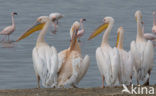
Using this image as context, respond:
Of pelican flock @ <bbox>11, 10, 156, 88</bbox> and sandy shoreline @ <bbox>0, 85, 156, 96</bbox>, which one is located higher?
pelican flock @ <bbox>11, 10, 156, 88</bbox>

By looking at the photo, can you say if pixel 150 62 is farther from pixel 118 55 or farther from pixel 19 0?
pixel 19 0

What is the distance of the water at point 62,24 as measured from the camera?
1276 cm

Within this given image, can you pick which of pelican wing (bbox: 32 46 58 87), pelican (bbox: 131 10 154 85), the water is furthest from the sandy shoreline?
the water

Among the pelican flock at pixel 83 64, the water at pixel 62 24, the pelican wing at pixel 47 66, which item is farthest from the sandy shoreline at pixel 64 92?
the water at pixel 62 24

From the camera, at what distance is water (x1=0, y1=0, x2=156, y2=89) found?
41.9 feet

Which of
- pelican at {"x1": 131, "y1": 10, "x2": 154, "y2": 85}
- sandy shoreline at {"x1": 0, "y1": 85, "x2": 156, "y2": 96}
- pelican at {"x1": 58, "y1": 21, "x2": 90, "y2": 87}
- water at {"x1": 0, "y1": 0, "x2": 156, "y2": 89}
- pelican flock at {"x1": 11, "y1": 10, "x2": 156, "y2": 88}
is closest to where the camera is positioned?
sandy shoreline at {"x1": 0, "y1": 85, "x2": 156, "y2": 96}

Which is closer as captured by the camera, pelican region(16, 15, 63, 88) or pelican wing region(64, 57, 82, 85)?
pelican region(16, 15, 63, 88)

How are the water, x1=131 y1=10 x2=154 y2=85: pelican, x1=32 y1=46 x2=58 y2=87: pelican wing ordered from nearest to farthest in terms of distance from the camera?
1. x1=32 y1=46 x2=58 y2=87: pelican wing
2. x1=131 y1=10 x2=154 y2=85: pelican
3. the water

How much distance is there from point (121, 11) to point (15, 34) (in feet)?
17.1

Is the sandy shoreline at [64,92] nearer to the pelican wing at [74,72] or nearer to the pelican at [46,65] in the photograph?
the pelican at [46,65]

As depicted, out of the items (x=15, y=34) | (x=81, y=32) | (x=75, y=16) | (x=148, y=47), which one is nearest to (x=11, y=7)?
(x=75, y=16)

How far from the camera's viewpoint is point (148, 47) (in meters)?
9.62

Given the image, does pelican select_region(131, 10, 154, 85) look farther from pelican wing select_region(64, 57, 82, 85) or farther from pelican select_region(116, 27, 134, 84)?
pelican wing select_region(64, 57, 82, 85)

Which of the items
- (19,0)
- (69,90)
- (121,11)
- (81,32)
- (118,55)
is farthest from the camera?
(19,0)
